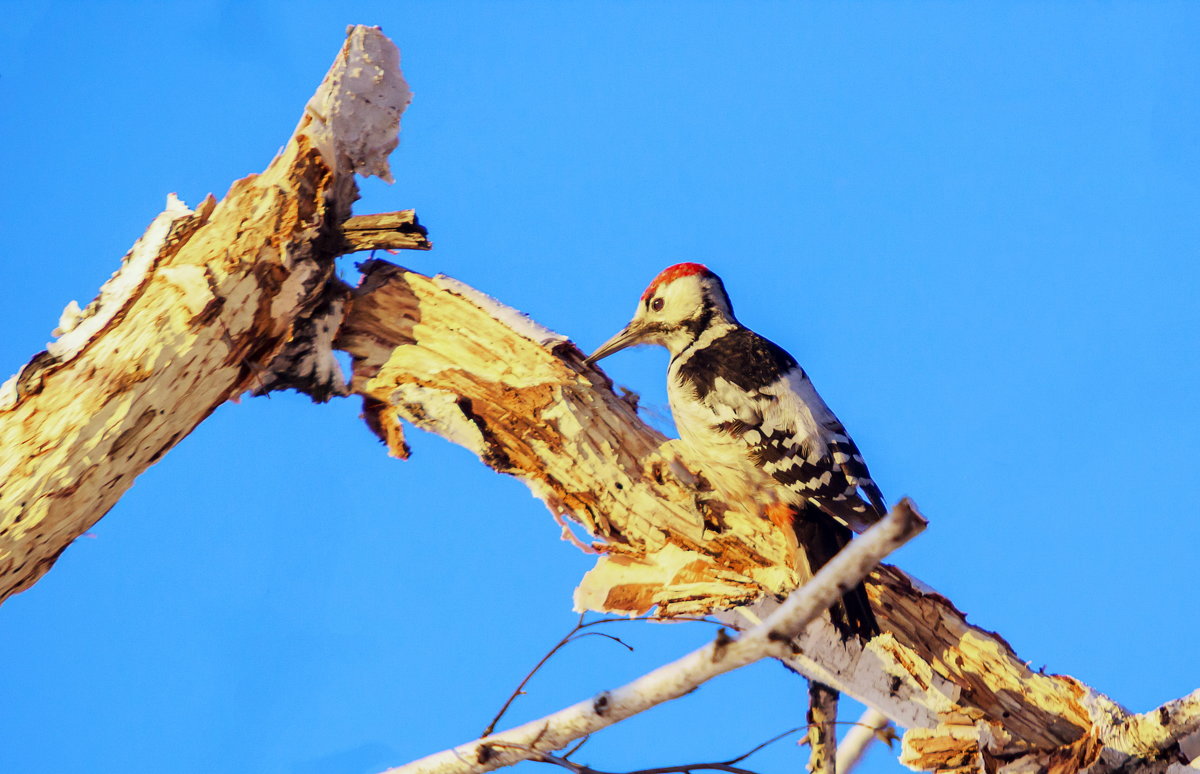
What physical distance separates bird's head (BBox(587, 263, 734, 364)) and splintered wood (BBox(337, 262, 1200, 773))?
1.63ft

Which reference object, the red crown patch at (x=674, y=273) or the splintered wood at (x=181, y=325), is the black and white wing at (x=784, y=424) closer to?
the red crown patch at (x=674, y=273)

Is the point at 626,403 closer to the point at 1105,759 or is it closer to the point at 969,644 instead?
the point at 969,644

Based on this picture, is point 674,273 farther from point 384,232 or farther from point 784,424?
point 384,232

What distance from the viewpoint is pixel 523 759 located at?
160cm

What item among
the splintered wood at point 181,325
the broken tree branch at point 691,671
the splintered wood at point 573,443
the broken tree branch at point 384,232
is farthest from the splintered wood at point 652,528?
the broken tree branch at point 691,671

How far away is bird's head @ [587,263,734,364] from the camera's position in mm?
3176

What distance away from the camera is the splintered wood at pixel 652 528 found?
97.3 inches

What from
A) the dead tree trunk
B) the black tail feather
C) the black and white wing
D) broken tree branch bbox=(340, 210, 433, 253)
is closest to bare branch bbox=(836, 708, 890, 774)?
the dead tree trunk

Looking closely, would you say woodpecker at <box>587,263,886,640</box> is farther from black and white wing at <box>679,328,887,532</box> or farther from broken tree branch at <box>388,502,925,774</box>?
broken tree branch at <box>388,502,925,774</box>

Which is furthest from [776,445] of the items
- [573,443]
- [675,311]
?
[675,311]

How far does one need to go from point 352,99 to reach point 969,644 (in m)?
2.00

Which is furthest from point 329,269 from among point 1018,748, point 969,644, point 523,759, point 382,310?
point 1018,748

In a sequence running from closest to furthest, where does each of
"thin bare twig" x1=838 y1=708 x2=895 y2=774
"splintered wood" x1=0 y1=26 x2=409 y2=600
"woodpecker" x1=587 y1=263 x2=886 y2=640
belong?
"splintered wood" x1=0 y1=26 x2=409 y2=600
"woodpecker" x1=587 y1=263 x2=886 y2=640
"thin bare twig" x1=838 y1=708 x2=895 y2=774

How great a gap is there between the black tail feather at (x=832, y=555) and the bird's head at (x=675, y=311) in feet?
2.51
